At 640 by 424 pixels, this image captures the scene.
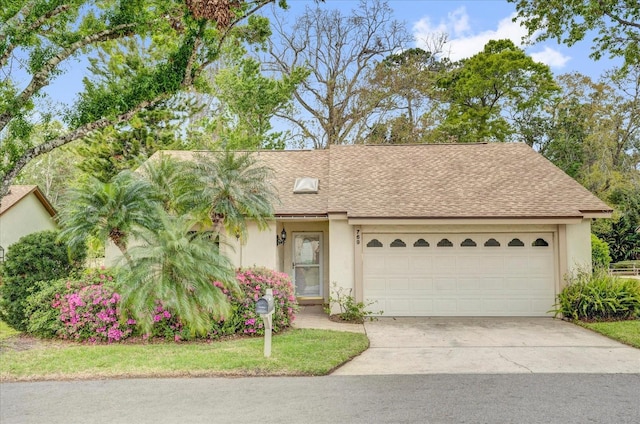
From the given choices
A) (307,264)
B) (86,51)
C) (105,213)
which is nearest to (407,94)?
(307,264)

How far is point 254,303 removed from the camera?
30.9 ft

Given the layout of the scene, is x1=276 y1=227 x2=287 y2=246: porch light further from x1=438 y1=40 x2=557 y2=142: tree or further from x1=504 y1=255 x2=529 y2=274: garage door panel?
x1=438 y1=40 x2=557 y2=142: tree

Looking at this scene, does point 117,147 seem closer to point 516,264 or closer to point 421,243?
point 421,243

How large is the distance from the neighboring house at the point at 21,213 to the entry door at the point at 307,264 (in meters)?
13.0

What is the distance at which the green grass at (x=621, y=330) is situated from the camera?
352 inches

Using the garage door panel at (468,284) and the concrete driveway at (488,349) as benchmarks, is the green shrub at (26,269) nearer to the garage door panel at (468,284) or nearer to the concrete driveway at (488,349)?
the concrete driveway at (488,349)

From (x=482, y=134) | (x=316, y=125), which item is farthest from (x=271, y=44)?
(x=482, y=134)

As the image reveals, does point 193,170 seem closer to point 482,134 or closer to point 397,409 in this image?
point 397,409

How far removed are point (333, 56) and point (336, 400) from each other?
25451 millimetres

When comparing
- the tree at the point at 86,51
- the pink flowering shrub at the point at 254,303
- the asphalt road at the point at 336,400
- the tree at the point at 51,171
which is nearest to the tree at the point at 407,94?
the tree at the point at 86,51

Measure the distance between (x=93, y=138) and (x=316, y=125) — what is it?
12200 millimetres

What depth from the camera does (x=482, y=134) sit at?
99.1 feet

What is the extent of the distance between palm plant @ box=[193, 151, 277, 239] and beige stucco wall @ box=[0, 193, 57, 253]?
13.9m

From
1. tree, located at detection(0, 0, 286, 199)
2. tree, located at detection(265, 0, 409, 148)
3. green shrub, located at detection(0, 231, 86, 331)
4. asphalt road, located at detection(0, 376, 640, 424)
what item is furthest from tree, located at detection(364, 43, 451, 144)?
asphalt road, located at detection(0, 376, 640, 424)
